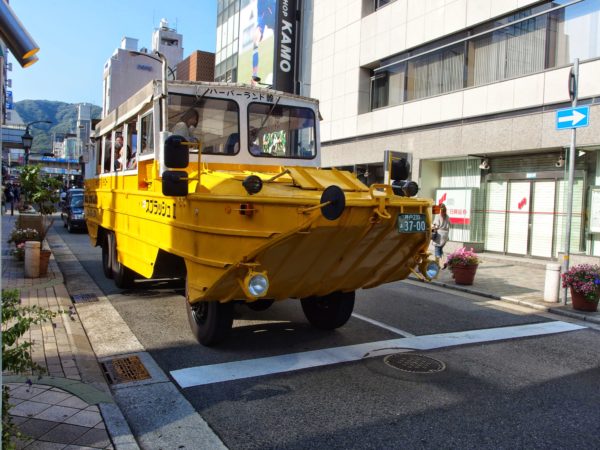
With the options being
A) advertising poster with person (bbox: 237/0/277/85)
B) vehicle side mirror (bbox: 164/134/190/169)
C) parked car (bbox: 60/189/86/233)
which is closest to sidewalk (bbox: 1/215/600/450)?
vehicle side mirror (bbox: 164/134/190/169)

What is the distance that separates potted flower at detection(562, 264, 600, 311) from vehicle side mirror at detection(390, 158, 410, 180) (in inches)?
172

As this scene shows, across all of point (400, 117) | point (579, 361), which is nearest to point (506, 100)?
point (400, 117)

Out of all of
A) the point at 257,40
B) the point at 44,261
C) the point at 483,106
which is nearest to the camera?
the point at 44,261

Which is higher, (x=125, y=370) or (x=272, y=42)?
(x=272, y=42)

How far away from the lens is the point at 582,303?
8203 millimetres

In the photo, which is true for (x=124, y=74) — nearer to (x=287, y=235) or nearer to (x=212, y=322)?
(x=212, y=322)

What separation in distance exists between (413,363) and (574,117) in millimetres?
5698

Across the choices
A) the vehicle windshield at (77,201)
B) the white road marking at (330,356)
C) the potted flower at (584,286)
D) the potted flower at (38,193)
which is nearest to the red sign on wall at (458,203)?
the potted flower at (584,286)

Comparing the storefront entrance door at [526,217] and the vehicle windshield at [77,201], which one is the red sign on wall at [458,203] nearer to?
the storefront entrance door at [526,217]

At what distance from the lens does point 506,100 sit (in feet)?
47.1

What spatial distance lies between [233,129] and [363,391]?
10.5 feet

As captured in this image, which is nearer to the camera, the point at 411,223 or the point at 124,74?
the point at 411,223

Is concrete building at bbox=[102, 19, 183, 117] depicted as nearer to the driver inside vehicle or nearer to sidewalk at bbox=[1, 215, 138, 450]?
the driver inside vehicle

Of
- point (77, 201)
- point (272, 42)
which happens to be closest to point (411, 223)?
point (77, 201)
